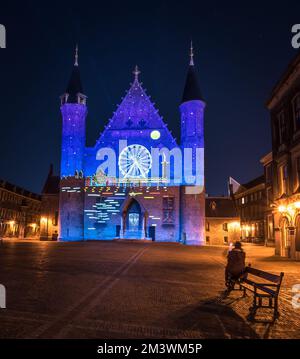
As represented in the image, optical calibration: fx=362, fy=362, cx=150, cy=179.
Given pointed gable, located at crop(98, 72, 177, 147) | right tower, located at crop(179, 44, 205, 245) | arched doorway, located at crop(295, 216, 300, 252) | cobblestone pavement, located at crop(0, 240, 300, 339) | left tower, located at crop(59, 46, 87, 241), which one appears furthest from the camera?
pointed gable, located at crop(98, 72, 177, 147)

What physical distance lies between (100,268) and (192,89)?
36336 millimetres

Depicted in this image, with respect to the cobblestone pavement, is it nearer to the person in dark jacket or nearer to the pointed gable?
the person in dark jacket

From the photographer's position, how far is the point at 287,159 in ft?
76.6

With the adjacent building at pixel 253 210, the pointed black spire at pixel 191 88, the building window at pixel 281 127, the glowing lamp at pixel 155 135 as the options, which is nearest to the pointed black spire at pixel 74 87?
the glowing lamp at pixel 155 135

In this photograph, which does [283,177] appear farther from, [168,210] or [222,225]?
→ [222,225]

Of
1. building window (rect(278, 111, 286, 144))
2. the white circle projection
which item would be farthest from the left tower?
building window (rect(278, 111, 286, 144))

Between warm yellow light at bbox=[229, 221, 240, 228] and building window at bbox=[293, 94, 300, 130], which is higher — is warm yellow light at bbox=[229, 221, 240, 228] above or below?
below

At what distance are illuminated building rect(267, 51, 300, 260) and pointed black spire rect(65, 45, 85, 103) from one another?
97.9 ft

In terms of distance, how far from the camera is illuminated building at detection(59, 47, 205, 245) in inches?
1777

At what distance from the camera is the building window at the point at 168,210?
4544cm

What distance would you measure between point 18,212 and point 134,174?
117 ft

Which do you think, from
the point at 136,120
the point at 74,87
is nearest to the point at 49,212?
the point at 74,87

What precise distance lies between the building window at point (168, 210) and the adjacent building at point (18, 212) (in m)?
30.7
